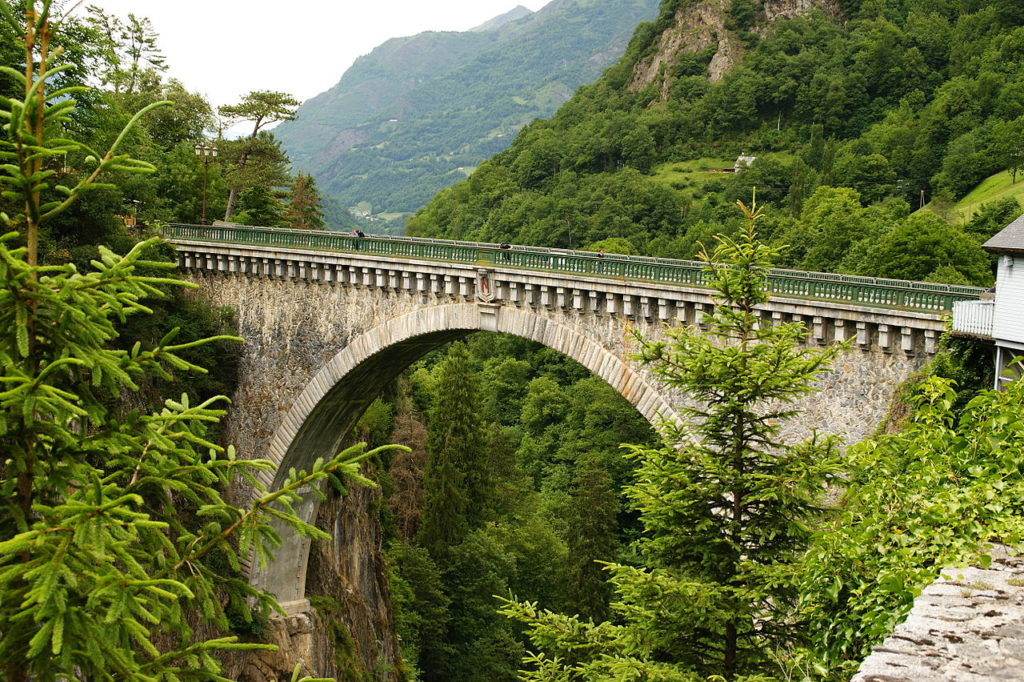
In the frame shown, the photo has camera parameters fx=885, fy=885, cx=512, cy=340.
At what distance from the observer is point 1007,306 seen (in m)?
15.0

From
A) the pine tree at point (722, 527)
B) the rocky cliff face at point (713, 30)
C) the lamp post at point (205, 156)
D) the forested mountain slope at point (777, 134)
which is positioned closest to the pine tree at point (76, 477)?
the pine tree at point (722, 527)

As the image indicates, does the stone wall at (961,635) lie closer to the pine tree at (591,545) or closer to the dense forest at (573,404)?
the dense forest at (573,404)

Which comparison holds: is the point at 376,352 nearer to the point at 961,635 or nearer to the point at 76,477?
the point at 76,477

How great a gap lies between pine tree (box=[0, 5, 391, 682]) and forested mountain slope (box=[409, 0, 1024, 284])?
51027 mm

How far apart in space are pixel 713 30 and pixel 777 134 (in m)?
21.2

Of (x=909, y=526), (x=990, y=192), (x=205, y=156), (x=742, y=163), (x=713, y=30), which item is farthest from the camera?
(x=713, y=30)

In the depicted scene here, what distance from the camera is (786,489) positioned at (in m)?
11.3

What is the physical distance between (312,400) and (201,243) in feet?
25.3

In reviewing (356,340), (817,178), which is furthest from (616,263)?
(817,178)

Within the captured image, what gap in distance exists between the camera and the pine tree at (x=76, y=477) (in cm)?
558

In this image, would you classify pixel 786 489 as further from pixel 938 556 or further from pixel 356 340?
pixel 356 340

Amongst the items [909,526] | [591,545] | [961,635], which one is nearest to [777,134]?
[591,545]

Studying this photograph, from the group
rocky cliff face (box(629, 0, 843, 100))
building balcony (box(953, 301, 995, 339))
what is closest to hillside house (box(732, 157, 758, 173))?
rocky cliff face (box(629, 0, 843, 100))

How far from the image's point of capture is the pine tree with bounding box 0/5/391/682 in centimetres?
558
